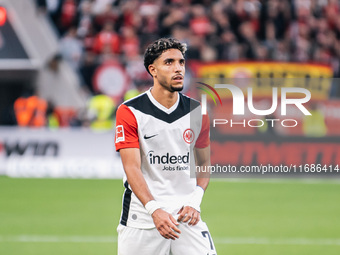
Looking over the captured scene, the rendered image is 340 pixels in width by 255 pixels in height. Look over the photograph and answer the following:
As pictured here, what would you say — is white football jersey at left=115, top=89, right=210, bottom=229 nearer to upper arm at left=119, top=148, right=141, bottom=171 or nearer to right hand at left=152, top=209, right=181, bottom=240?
upper arm at left=119, top=148, right=141, bottom=171

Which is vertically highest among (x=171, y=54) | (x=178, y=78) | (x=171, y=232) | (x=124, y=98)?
(x=124, y=98)

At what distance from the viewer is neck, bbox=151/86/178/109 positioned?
4840 mm

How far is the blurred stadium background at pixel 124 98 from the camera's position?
1066 centimetres

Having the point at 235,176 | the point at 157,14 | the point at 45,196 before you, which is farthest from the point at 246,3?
the point at 45,196

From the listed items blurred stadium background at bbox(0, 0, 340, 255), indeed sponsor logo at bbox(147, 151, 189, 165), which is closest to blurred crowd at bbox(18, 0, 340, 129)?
blurred stadium background at bbox(0, 0, 340, 255)

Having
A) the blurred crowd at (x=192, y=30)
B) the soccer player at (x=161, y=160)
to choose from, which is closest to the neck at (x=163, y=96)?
the soccer player at (x=161, y=160)

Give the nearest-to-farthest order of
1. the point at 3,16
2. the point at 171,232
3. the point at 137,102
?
the point at 171,232, the point at 137,102, the point at 3,16

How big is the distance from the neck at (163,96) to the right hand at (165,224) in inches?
29.6

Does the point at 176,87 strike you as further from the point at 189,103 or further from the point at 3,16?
the point at 3,16

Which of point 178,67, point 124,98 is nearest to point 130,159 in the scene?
point 178,67

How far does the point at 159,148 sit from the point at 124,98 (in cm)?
1293

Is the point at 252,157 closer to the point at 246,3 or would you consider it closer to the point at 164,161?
the point at 246,3

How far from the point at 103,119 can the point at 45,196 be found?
12.5 ft

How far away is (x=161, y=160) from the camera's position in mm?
4781
